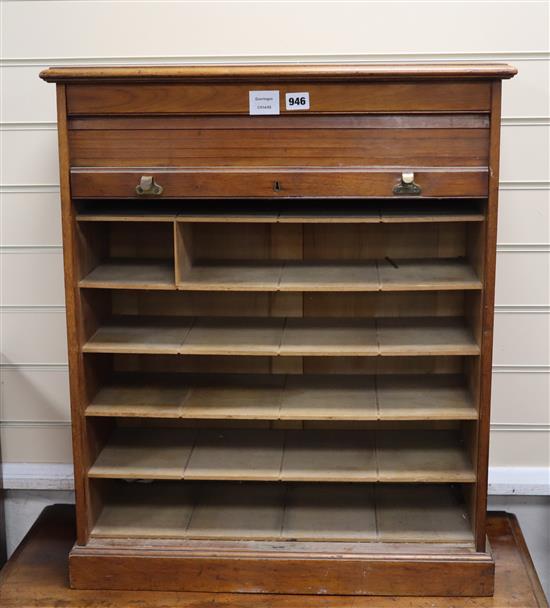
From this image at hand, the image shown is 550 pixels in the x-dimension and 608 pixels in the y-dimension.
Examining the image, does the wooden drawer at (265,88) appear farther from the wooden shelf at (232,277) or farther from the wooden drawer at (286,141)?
the wooden shelf at (232,277)

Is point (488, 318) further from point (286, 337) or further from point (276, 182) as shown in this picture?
point (276, 182)

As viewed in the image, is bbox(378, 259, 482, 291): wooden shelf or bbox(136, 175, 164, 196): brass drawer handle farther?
bbox(378, 259, 482, 291): wooden shelf

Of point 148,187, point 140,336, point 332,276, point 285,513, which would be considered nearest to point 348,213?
point 332,276

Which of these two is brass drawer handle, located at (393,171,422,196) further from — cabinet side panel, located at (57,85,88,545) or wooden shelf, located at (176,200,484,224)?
cabinet side panel, located at (57,85,88,545)

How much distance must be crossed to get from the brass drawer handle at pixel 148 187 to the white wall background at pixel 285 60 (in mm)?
646

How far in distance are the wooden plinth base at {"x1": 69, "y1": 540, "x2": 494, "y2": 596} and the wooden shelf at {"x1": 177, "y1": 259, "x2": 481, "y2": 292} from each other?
79 cm

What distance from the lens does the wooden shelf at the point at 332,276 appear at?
2.70m

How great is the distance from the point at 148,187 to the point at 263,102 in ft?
1.29

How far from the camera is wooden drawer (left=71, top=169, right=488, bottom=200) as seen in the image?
2559 mm

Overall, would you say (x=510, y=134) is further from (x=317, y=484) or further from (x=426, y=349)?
(x=317, y=484)

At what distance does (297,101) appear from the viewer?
2533 millimetres

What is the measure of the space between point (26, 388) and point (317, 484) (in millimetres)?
1083

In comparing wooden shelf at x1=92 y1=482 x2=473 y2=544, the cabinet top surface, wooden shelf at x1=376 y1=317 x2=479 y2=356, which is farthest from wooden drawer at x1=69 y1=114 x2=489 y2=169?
wooden shelf at x1=92 y1=482 x2=473 y2=544

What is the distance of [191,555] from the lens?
9.22 ft
